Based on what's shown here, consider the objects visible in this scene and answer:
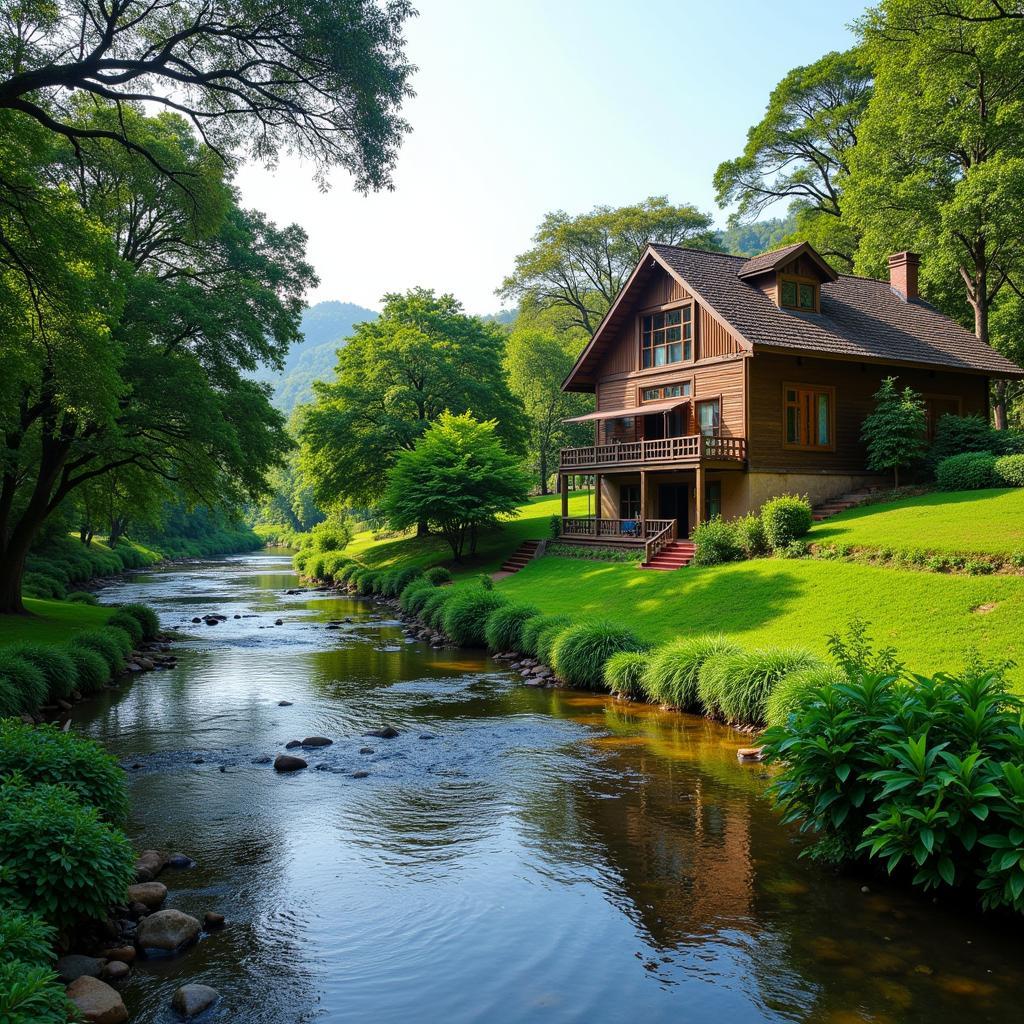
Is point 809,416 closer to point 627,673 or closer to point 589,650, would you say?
point 589,650

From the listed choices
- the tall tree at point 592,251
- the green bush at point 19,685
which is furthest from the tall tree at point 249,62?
the tall tree at point 592,251

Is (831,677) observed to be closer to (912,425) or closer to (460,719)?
(460,719)

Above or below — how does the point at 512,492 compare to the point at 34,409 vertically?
below

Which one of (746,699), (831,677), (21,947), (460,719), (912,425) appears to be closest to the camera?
(21,947)

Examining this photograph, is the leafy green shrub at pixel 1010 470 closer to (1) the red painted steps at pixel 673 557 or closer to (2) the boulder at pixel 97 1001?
(1) the red painted steps at pixel 673 557

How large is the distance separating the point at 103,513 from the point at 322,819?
23.0m

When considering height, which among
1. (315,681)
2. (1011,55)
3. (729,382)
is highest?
(1011,55)

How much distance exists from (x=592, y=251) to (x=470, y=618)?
41690 millimetres

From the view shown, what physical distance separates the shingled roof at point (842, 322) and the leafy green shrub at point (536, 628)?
502 inches

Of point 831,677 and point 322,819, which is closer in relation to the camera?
point 322,819

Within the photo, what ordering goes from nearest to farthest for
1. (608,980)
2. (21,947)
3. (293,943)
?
(21,947) < (608,980) < (293,943)

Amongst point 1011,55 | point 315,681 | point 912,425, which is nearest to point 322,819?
point 315,681

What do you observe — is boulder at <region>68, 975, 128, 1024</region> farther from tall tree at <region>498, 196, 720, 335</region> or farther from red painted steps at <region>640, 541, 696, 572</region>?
tall tree at <region>498, 196, 720, 335</region>

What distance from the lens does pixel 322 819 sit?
972cm
